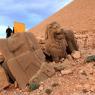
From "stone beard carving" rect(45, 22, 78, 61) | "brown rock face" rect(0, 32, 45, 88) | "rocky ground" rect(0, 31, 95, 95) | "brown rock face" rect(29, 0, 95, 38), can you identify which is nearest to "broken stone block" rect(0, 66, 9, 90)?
"rocky ground" rect(0, 31, 95, 95)

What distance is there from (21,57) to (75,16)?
1193 inches

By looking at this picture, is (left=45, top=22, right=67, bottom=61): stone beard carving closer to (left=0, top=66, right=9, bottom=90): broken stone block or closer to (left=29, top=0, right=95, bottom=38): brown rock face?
(left=0, top=66, right=9, bottom=90): broken stone block

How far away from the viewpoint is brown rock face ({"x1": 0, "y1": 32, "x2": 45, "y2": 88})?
1407 cm

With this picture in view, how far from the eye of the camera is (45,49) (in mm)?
15961

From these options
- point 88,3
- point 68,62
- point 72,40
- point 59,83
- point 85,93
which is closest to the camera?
point 85,93

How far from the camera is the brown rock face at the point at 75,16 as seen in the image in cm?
3793

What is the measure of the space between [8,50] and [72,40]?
3196 mm

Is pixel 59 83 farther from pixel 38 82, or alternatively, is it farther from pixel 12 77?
pixel 12 77

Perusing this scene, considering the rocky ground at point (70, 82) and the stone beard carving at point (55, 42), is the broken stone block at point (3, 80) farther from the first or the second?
the stone beard carving at point (55, 42)

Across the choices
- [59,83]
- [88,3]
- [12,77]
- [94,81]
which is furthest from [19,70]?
[88,3]

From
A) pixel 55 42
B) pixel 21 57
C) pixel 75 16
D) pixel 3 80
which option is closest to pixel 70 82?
pixel 21 57

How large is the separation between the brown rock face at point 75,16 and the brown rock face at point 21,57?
66.4ft

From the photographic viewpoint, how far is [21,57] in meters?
14.2

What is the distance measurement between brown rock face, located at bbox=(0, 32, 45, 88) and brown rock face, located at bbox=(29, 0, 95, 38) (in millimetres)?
20226
